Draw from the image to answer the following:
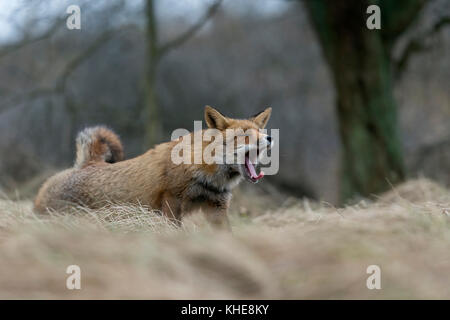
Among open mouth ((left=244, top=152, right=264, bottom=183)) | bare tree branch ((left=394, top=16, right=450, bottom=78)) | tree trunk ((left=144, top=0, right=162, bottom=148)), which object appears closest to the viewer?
open mouth ((left=244, top=152, right=264, bottom=183))

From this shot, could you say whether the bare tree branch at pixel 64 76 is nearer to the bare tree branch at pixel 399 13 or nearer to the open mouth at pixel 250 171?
the bare tree branch at pixel 399 13

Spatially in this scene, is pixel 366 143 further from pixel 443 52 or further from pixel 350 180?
pixel 443 52

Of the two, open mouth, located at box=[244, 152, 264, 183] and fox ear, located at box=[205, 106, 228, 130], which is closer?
open mouth, located at box=[244, 152, 264, 183]

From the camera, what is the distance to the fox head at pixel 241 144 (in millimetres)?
5355

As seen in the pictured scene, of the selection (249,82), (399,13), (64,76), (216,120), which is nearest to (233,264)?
(216,120)

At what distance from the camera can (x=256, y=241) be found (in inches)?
141

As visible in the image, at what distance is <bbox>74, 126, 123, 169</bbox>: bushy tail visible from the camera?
6633mm

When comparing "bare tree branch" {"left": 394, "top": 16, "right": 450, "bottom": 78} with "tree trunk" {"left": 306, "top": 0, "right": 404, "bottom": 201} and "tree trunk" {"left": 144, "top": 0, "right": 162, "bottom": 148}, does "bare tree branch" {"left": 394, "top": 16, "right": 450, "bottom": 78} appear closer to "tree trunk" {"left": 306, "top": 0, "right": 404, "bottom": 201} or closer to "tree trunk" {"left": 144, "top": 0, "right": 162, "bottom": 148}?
"tree trunk" {"left": 306, "top": 0, "right": 404, "bottom": 201}

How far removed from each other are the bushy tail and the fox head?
5.82ft

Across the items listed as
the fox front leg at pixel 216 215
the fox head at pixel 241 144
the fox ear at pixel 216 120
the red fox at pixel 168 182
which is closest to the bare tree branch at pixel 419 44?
the red fox at pixel 168 182

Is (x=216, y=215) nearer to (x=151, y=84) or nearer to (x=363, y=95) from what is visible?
(x=363, y=95)

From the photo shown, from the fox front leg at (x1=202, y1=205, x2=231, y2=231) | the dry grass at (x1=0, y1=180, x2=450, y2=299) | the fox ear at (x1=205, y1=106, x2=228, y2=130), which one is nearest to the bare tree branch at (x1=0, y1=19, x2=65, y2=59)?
the fox ear at (x1=205, y1=106, x2=228, y2=130)

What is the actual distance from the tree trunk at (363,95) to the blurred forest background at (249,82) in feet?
0.07
